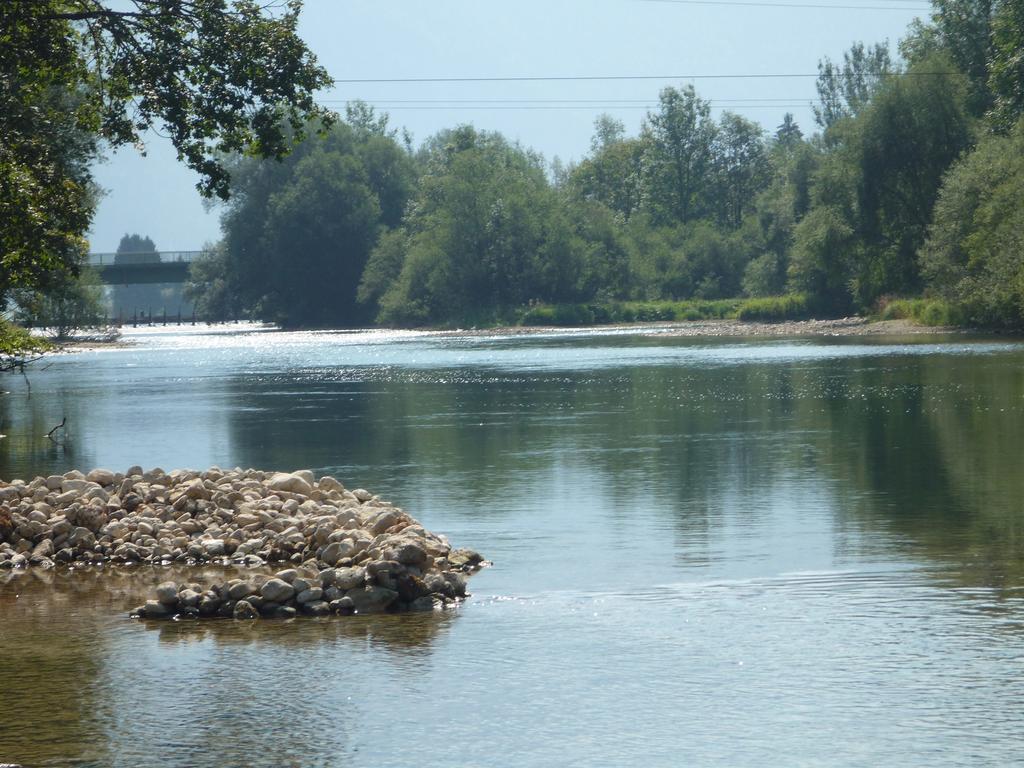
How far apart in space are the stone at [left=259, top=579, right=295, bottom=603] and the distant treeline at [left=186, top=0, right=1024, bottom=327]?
190 feet

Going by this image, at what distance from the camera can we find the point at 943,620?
14.0 metres

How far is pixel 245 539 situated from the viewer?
18.7 metres

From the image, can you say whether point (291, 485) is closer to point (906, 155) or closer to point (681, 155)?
point (906, 155)

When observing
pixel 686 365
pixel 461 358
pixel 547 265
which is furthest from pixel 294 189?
pixel 686 365

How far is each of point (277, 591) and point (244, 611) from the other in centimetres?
40

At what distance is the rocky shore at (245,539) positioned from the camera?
15586 mm

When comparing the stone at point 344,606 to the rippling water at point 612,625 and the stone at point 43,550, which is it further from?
the stone at point 43,550

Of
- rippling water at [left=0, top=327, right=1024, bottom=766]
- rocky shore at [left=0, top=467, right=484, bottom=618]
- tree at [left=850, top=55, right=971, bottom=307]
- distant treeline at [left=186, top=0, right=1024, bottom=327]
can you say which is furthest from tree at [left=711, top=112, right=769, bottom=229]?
rocky shore at [left=0, top=467, right=484, bottom=618]

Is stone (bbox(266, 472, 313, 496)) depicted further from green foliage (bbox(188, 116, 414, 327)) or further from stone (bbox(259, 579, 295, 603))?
green foliage (bbox(188, 116, 414, 327))

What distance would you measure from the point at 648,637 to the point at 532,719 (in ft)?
8.68

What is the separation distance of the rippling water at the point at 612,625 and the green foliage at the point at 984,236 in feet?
122

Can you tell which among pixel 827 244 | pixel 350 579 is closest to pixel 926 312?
pixel 827 244

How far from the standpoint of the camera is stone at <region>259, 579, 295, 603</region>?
50.7 ft

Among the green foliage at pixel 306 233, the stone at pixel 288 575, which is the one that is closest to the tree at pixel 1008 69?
the stone at pixel 288 575
